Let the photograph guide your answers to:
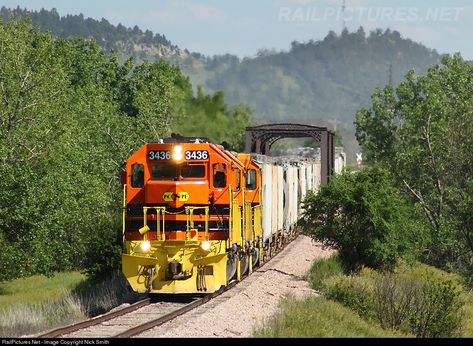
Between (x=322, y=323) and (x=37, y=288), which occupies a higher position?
(x=322, y=323)

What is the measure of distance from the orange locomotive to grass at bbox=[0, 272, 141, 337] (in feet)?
7.40

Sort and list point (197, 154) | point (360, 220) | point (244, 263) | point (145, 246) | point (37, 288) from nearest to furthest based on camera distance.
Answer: point (145, 246) → point (197, 154) → point (244, 263) → point (360, 220) → point (37, 288)

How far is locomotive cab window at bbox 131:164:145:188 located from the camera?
21203 millimetres

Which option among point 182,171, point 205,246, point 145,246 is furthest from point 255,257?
point 145,246

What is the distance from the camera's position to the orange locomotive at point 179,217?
67.0 feet

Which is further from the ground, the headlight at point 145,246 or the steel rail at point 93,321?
the headlight at point 145,246

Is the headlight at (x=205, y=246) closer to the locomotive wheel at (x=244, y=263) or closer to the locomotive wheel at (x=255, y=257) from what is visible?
the locomotive wheel at (x=244, y=263)

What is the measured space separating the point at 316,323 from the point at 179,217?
538cm

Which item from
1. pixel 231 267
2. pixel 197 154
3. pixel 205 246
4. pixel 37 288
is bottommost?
pixel 37 288

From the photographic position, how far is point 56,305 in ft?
82.3

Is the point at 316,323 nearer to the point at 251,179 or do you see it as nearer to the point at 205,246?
the point at 205,246

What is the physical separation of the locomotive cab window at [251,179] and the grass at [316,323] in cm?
522

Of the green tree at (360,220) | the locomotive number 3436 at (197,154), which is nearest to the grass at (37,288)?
the green tree at (360,220)
